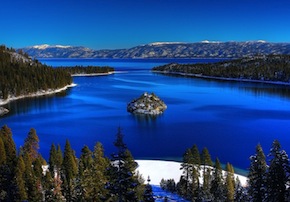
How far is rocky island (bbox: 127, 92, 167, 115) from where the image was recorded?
99.0m

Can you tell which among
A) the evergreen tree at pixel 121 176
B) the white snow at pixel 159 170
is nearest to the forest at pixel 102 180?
the white snow at pixel 159 170

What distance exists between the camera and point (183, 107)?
111 metres

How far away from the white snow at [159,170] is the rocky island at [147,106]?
46.8 metres

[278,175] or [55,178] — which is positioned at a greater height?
[278,175]

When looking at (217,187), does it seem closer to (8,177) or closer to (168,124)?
(8,177)

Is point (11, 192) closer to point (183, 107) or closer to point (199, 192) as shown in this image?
point (199, 192)

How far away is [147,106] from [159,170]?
52.0 meters

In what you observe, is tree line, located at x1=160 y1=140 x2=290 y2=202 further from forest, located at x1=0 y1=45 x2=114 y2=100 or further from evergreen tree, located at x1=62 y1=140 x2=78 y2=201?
forest, located at x1=0 y1=45 x2=114 y2=100

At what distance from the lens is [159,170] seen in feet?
161

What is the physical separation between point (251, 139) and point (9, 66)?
148019 millimetres

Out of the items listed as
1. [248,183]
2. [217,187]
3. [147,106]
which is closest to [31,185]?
[217,187]

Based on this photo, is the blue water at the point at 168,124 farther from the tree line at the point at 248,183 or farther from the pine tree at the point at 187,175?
the tree line at the point at 248,183

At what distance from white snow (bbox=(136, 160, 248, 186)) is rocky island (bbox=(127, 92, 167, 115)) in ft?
154

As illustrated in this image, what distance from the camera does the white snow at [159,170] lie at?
4697 centimetres
